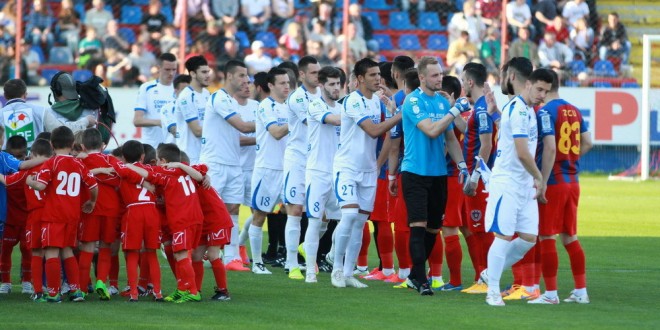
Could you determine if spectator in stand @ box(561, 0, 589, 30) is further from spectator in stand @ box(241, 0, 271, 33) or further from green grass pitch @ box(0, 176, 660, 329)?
green grass pitch @ box(0, 176, 660, 329)

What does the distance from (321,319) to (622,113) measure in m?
18.2

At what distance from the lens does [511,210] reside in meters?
9.71

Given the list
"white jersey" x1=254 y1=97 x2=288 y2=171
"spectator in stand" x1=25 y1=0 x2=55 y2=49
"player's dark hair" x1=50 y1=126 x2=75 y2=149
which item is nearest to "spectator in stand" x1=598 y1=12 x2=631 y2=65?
"spectator in stand" x1=25 y1=0 x2=55 y2=49

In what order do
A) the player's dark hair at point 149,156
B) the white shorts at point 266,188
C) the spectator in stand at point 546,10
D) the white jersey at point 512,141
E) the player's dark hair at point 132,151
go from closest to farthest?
the white jersey at point 512,141, the player's dark hair at point 132,151, the player's dark hair at point 149,156, the white shorts at point 266,188, the spectator in stand at point 546,10

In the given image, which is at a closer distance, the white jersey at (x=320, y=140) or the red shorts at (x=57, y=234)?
the red shorts at (x=57, y=234)

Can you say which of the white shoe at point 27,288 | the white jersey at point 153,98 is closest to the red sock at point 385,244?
the white shoe at point 27,288

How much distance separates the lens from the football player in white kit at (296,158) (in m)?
12.2

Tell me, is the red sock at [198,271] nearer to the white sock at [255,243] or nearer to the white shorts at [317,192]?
the white shorts at [317,192]

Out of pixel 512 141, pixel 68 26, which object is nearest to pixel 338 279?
pixel 512 141

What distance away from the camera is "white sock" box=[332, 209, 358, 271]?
11289mm

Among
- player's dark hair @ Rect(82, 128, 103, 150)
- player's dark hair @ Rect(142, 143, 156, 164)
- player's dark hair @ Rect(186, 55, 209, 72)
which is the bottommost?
player's dark hair @ Rect(142, 143, 156, 164)

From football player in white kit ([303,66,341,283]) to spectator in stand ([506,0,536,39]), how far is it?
1501 centimetres

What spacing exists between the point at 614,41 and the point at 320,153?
1687cm

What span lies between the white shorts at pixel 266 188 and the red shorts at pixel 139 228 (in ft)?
9.77
